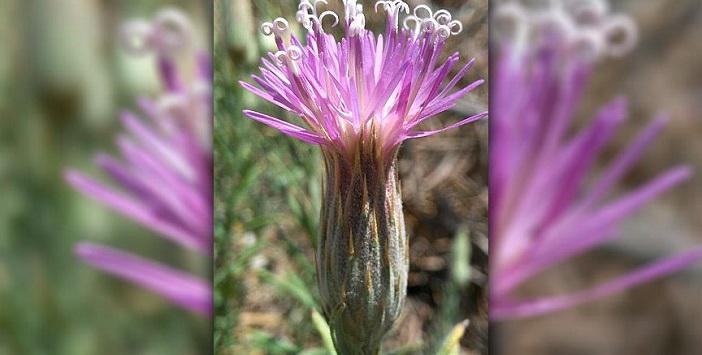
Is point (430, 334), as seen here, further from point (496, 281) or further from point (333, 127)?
point (333, 127)

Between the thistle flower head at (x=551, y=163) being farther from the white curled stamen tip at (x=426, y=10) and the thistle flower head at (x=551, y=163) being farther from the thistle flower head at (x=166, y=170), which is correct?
the thistle flower head at (x=166, y=170)

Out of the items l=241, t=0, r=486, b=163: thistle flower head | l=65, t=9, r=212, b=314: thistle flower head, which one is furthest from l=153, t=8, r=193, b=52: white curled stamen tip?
l=241, t=0, r=486, b=163: thistle flower head

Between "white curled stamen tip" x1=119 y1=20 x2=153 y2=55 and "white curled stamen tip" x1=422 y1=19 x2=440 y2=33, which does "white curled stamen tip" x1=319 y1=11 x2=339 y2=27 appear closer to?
"white curled stamen tip" x1=422 y1=19 x2=440 y2=33

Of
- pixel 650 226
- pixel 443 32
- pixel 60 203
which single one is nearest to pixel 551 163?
pixel 650 226

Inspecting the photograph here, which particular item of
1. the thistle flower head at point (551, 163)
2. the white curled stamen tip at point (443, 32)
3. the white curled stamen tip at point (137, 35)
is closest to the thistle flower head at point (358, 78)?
the white curled stamen tip at point (443, 32)

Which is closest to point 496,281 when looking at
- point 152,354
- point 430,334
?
point 430,334

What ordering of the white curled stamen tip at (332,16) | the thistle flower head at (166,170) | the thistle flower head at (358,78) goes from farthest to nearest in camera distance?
1. the thistle flower head at (166,170)
2. the white curled stamen tip at (332,16)
3. the thistle flower head at (358,78)
